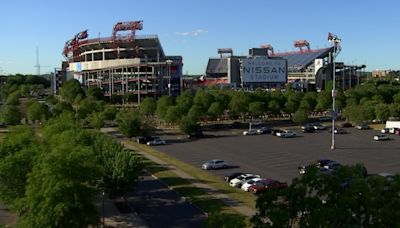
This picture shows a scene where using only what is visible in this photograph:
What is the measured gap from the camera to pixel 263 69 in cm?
14538

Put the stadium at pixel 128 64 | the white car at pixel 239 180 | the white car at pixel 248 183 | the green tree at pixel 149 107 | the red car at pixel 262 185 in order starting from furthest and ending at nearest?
1. the stadium at pixel 128 64
2. the green tree at pixel 149 107
3. the white car at pixel 239 180
4. the white car at pixel 248 183
5. the red car at pixel 262 185

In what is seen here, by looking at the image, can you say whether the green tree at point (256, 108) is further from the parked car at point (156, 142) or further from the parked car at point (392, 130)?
the parked car at point (156, 142)

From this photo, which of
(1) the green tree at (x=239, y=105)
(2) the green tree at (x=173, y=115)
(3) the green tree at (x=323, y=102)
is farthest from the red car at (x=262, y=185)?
(3) the green tree at (x=323, y=102)

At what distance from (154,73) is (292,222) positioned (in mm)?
100659

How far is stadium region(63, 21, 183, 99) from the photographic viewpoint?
379 feet

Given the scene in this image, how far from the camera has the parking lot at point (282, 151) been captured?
40.4m

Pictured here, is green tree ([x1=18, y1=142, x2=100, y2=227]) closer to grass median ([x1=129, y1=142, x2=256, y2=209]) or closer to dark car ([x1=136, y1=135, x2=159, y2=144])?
grass median ([x1=129, y1=142, x2=256, y2=209])

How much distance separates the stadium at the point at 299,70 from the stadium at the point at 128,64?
32.7m

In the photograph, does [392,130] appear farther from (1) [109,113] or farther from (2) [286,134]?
(1) [109,113]

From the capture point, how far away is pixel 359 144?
5334 cm

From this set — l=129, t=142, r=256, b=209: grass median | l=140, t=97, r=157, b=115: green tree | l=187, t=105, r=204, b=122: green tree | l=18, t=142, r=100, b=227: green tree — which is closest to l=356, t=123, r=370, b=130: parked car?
l=187, t=105, r=204, b=122: green tree

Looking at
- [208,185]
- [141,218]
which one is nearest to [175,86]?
[208,185]

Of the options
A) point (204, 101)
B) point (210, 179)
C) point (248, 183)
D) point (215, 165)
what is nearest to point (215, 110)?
point (204, 101)

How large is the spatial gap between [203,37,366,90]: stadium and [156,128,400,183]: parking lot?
7619 centimetres
